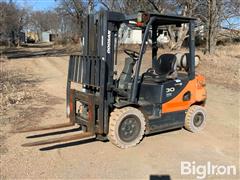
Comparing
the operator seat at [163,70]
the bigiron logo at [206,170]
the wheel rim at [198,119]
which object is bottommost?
the bigiron logo at [206,170]

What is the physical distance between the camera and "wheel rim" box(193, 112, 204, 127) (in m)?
8.02

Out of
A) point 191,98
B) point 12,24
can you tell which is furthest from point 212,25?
point 12,24

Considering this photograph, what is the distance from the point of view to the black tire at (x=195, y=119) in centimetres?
788

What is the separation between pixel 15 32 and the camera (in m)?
57.9

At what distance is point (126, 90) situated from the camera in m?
7.11

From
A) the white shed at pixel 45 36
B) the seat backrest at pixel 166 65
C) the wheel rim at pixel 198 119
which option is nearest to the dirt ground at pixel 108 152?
the wheel rim at pixel 198 119

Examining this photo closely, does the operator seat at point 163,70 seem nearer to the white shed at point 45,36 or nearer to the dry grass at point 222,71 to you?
the dry grass at point 222,71

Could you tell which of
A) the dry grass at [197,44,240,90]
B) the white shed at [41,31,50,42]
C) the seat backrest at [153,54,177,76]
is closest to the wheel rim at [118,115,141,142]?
the seat backrest at [153,54,177,76]

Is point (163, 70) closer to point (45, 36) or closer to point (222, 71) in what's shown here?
point (222, 71)

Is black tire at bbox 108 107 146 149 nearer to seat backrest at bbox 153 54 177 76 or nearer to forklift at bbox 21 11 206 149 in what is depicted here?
forklift at bbox 21 11 206 149

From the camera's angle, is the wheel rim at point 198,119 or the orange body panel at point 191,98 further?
the wheel rim at point 198,119

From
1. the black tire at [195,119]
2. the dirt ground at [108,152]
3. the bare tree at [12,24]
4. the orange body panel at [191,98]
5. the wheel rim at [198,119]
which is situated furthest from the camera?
the bare tree at [12,24]

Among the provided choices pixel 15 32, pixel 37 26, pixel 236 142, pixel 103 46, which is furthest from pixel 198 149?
pixel 37 26

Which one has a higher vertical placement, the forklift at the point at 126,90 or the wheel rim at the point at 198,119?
the forklift at the point at 126,90
